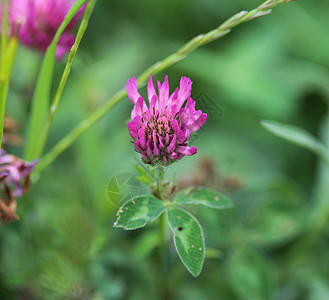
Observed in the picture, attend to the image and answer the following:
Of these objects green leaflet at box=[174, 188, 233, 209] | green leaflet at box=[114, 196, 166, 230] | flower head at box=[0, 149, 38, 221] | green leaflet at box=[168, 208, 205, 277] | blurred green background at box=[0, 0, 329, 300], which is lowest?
blurred green background at box=[0, 0, 329, 300]

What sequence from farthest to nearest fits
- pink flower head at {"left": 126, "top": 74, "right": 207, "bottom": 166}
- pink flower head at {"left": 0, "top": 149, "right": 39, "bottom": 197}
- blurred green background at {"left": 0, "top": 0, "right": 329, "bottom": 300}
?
1. blurred green background at {"left": 0, "top": 0, "right": 329, "bottom": 300}
2. pink flower head at {"left": 0, "top": 149, "right": 39, "bottom": 197}
3. pink flower head at {"left": 126, "top": 74, "right": 207, "bottom": 166}

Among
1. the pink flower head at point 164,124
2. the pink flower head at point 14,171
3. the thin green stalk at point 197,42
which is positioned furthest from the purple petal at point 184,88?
the pink flower head at point 14,171

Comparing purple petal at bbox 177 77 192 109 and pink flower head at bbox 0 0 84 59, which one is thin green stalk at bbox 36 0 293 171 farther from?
pink flower head at bbox 0 0 84 59

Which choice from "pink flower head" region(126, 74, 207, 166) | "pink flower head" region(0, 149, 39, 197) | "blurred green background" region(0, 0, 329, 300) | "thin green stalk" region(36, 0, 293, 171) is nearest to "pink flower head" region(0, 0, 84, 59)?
"blurred green background" region(0, 0, 329, 300)

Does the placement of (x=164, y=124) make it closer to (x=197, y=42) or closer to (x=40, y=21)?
(x=197, y=42)

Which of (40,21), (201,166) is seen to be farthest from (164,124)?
(40,21)

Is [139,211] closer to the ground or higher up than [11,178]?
closer to the ground

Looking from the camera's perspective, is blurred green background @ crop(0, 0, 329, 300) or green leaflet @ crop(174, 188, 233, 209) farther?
blurred green background @ crop(0, 0, 329, 300)
